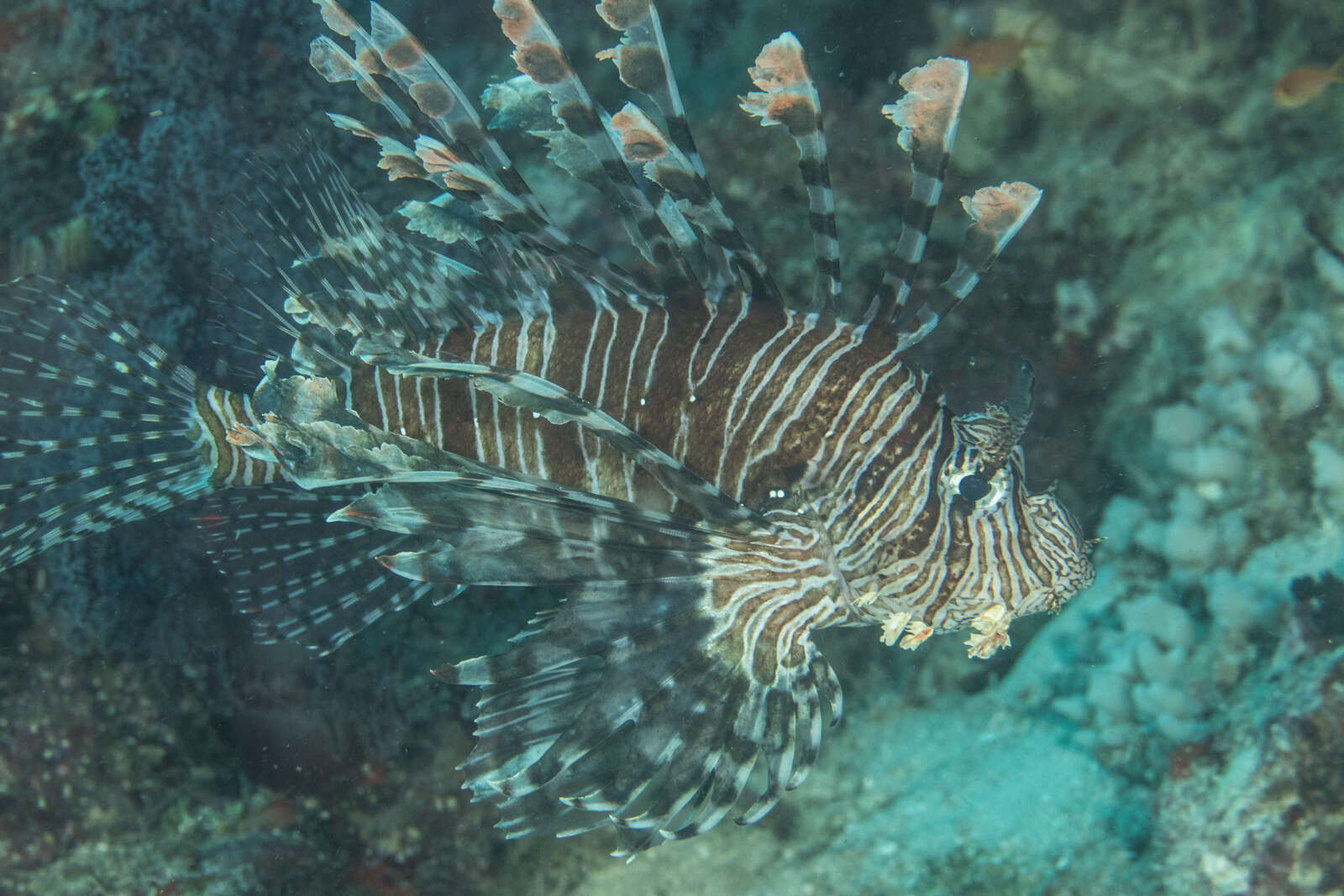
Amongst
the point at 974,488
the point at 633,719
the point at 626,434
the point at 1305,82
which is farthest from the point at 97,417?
the point at 1305,82

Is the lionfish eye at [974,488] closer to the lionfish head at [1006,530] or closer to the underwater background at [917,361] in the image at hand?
the lionfish head at [1006,530]

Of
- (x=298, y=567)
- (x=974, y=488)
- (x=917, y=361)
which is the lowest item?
(x=298, y=567)

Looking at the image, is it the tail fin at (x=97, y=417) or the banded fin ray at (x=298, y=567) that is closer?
the tail fin at (x=97, y=417)

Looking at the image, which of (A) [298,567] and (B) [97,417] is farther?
(A) [298,567]

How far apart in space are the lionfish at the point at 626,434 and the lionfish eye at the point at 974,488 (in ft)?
0.05

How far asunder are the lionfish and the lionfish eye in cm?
1

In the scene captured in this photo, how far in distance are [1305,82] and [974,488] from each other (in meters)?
2.88

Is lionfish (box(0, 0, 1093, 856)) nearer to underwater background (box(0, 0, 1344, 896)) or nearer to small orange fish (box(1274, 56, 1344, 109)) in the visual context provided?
underwater background (box(0, 0, 1344, 896))

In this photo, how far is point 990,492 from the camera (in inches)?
100

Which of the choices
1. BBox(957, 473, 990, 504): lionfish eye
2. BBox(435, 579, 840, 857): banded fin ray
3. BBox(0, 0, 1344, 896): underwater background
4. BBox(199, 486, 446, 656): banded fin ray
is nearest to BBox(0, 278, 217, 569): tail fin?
BBox(199, 486, 446, 656): banded fin ray

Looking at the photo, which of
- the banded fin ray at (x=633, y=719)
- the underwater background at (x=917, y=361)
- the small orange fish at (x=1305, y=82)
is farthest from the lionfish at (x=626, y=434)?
the small orange fish at (x=1305, y=82)

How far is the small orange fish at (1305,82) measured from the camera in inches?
139

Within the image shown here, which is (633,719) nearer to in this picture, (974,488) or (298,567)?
(974,488)

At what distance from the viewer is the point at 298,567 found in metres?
3.24
